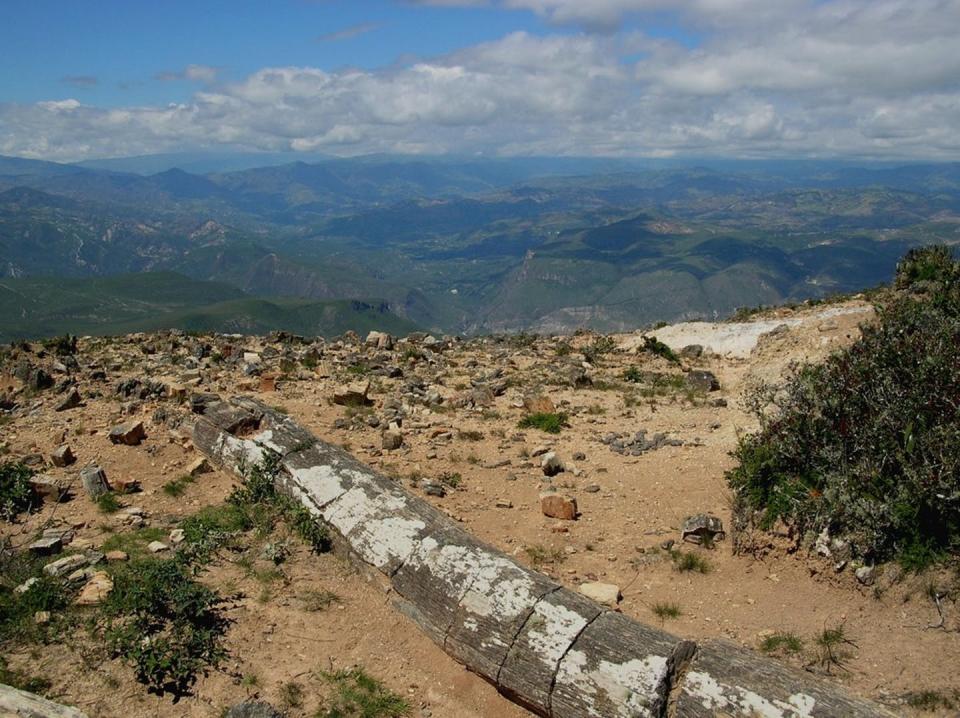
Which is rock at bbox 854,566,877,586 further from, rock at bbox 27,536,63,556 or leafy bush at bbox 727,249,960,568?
rock at bbox 27,536,63,556

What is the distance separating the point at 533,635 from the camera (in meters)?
6.61

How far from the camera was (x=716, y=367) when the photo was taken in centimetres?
2050

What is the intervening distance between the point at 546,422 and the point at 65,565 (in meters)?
8.91

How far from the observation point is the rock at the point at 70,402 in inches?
532

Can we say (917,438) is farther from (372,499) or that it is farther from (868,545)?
(372,499)

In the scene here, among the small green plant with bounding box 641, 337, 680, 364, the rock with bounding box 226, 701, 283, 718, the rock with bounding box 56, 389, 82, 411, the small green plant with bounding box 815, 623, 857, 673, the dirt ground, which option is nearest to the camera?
the rock with bounding box 226, 701, 283, 718

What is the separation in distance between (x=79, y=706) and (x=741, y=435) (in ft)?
35.5

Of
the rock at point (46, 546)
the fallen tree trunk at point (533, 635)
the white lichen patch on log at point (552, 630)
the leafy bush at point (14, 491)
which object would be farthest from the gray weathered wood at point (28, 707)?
the leafy bush at point (14, 491)

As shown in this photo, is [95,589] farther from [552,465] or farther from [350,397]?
[350,397]

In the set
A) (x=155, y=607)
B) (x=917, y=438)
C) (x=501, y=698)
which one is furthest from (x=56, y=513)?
(x=917, y=438)

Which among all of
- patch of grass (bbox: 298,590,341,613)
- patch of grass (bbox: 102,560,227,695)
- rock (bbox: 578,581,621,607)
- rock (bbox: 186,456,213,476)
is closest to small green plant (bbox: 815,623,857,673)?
rock (bbox: 578,581,621,607)

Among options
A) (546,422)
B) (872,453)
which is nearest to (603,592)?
(872,453)

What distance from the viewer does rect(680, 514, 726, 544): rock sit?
9.32 metres

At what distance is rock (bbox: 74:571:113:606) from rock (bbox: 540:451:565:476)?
680 cm
